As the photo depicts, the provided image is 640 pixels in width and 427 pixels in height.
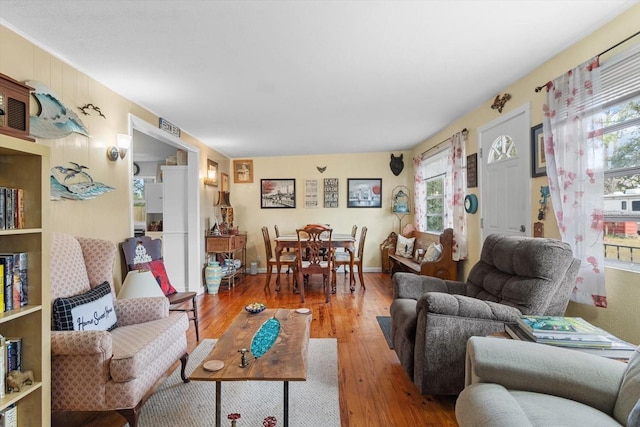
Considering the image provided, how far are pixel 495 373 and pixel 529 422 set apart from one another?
25 cm

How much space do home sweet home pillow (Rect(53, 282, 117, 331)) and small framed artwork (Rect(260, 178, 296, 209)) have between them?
4.09 meters

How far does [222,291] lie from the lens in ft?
15.6

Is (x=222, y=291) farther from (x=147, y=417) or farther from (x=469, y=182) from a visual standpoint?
(x=469, y=182)

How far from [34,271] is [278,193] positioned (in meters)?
4.71

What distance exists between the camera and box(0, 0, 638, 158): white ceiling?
1.74 metres

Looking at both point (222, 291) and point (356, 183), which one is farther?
point (356, 183)

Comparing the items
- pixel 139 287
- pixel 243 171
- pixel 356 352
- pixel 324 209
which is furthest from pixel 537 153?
pixel 243 171

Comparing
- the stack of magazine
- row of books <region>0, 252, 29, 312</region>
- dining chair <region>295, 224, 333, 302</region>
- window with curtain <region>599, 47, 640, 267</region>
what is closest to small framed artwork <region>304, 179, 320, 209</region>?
dining chair <region>295, 224, 333, 302</region>

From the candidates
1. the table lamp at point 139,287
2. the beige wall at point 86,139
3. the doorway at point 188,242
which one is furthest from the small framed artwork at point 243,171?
the table lamp at point 139,287

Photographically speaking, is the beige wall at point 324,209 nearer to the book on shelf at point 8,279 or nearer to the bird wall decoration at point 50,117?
the bird wall decoration at point 50,117

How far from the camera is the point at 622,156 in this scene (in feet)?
6.21

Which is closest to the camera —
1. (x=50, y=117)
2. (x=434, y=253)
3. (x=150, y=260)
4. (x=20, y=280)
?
(x=20, y=280)

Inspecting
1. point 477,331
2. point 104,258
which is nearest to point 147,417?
point 104,258

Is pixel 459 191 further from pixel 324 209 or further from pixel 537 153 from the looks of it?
pixel 324 209
